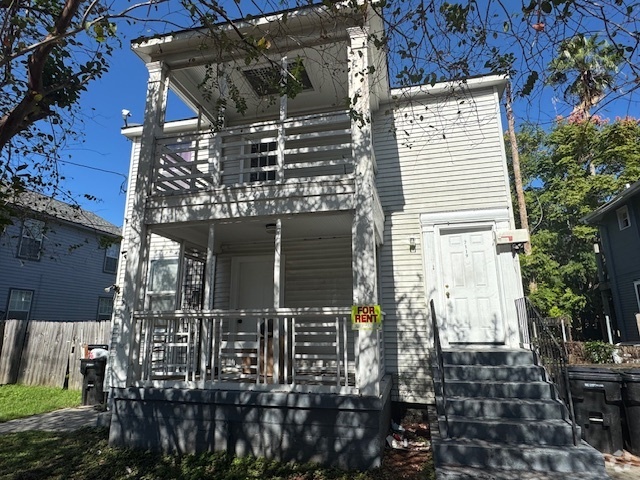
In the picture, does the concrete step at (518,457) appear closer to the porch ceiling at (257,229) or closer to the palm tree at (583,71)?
the porch ceiling at (257,229)

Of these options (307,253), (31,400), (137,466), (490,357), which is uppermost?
(307,253)

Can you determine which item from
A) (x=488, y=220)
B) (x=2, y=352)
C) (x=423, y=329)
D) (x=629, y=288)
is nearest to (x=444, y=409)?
(x=423, y=329)

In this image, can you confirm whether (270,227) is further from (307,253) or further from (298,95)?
(298,95)

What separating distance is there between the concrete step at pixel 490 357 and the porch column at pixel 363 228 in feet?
5.23

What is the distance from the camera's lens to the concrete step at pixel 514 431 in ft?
14.9

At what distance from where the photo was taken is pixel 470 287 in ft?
23.7

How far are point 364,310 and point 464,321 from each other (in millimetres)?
2922

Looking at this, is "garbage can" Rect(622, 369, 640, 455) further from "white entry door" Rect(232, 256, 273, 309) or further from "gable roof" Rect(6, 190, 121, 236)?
"gable roof" Rect(6, 190, 121, 236)

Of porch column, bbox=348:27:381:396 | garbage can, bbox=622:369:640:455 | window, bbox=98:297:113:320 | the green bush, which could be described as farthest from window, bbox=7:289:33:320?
the green bush

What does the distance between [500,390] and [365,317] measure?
222 centimetres

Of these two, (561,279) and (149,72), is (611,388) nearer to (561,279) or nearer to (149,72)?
(149,72)

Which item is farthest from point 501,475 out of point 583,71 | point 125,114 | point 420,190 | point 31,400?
point 125,114

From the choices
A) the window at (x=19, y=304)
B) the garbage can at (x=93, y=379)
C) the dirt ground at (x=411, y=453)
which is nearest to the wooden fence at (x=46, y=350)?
the garbage can at (x=93, y=379)

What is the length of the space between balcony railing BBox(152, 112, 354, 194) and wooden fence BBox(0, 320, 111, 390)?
621cm
